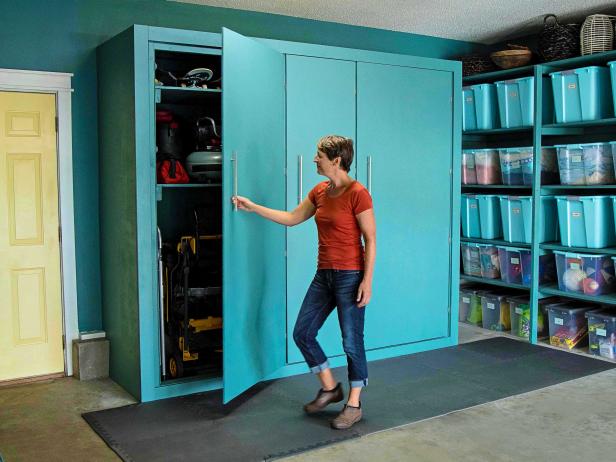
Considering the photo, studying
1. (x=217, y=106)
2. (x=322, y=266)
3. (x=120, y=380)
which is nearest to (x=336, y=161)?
(x=322, y=266)

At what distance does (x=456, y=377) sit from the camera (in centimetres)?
485

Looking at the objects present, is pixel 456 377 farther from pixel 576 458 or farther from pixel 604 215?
pixel 604 215

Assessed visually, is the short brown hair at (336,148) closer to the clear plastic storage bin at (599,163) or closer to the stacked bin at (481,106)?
the clear plastic storage bin at (599,163)

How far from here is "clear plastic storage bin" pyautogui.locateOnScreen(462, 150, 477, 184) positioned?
21.2 feet

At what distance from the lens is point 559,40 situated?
18.5 feet

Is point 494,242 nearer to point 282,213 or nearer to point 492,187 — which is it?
point 492,187

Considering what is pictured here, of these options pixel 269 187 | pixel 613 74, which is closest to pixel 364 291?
pixel 269 187

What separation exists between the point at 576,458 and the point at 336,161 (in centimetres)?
199

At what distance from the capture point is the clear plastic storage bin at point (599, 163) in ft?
17.7

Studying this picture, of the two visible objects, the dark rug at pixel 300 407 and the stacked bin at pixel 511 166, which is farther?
the stacked bin at pixel 511 166

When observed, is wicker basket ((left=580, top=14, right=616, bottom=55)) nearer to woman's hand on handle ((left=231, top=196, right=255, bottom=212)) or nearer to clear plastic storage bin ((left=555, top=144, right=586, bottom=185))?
clear plastic storage bin ((left=555, top=144, right=586, bottom=185))

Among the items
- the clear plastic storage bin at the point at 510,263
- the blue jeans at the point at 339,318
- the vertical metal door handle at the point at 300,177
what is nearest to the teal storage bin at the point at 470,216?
the clear plastic storage bin at the point at 510,263

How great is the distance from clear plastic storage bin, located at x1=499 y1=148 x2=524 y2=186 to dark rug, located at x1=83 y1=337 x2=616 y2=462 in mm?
1544

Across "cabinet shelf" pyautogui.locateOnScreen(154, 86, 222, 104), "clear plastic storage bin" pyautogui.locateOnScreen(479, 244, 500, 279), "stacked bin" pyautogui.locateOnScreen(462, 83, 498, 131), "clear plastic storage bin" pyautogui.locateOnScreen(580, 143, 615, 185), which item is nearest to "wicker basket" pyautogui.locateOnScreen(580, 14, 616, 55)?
"clear plastic storage bin" pyautogui.locateOnScreen(580, 143, 615, 185)
